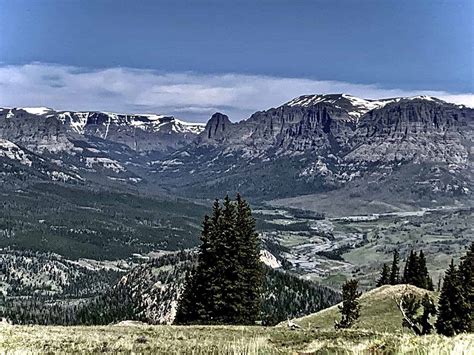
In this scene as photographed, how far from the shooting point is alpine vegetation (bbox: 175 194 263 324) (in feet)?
201

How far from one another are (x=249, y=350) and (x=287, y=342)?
12.1m

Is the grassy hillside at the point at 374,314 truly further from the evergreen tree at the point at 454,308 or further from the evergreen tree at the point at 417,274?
the evergreen tree at the point at 417,274

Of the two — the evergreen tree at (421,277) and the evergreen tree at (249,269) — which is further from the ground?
the evergreen tree at (249,269)

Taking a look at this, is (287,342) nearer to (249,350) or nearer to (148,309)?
(249,350)

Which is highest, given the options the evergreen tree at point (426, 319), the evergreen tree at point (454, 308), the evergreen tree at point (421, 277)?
the evergreen tree at point (426, 319)

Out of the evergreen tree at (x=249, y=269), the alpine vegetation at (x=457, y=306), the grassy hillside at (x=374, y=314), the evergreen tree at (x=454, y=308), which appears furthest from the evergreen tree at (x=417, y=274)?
the evergreen tree at (x=249, y=269)

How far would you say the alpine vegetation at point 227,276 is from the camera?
201 ft

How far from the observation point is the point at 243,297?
6209cm

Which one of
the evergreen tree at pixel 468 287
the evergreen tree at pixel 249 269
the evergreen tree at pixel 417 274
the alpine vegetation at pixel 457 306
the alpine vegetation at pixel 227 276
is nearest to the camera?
the alpine vegetation at pixel 457 306

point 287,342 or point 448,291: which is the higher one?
point 287,342

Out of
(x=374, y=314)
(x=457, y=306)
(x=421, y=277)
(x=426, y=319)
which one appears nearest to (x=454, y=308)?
(x=457, y=306)

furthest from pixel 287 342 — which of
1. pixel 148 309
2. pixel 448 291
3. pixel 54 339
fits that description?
pixel 148 309

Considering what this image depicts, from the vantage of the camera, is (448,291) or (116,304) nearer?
(448,291)

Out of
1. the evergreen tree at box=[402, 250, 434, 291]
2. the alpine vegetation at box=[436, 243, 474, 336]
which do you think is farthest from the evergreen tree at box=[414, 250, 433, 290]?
the alpine vegetation at box=[436, 243, 474, 336]
